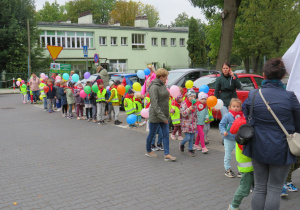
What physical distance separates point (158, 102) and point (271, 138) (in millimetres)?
3410

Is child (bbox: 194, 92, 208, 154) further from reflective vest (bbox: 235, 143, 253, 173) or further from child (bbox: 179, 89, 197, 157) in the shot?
reflective vest (bbox: 235, 143, 253, 173)

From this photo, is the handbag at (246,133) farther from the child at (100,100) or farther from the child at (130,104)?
the child at (100,100)

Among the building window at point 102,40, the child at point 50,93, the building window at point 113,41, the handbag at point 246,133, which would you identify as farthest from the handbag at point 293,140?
the building window at point 113,41

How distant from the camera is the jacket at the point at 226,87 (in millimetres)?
7270

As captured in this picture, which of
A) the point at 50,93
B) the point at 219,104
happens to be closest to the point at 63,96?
the point at 50,93

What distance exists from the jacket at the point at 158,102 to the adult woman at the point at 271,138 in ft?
9.59

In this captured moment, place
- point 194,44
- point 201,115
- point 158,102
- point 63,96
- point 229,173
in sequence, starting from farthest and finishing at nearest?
point 194,44 < point 63,96 < point 201,115 < point 158,102 < point 229,173

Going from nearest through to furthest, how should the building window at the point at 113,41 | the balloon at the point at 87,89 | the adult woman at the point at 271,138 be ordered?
the adult woman at the point at 271,138
the balloon at the point at 87,89
the building window at the point at 113,41

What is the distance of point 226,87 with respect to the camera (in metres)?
7.26

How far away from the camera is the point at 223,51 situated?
16.4 metres

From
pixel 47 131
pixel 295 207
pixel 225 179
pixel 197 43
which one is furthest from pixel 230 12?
pixel 197 43

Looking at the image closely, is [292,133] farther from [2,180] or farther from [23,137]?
[23,137]

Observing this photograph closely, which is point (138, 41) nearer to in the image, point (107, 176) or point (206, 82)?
point (206, 82)

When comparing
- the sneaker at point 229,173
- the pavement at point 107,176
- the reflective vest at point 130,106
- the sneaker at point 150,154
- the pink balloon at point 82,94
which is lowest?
the pavement at point 107,176
